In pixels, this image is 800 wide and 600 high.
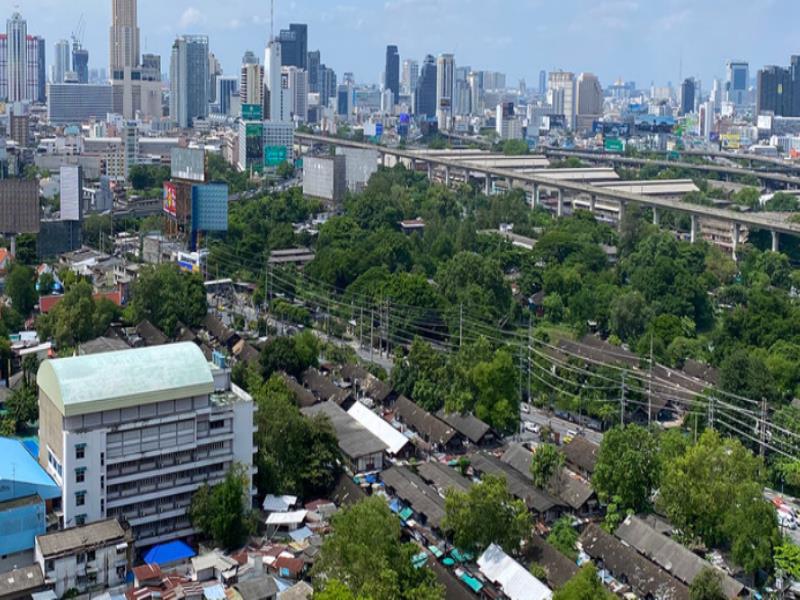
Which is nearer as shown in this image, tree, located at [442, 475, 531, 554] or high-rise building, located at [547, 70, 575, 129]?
tree, located at [442, 475, 531, 554]

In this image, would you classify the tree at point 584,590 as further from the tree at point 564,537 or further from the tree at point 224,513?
the tree at point 224,513

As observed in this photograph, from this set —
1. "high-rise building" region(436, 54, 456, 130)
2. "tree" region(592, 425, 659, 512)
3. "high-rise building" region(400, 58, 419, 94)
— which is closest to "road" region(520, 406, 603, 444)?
"tree" region(592, 425, 659, 512)

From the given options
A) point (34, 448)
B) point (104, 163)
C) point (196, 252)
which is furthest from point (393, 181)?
point (34, 448)

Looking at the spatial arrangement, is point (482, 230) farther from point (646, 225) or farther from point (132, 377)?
point (132, 377)

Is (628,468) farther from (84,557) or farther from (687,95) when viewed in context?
(687,95)

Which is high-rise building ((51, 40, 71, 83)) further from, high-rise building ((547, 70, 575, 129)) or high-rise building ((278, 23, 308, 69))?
high-rise building ((547, 70, 575, 129))
